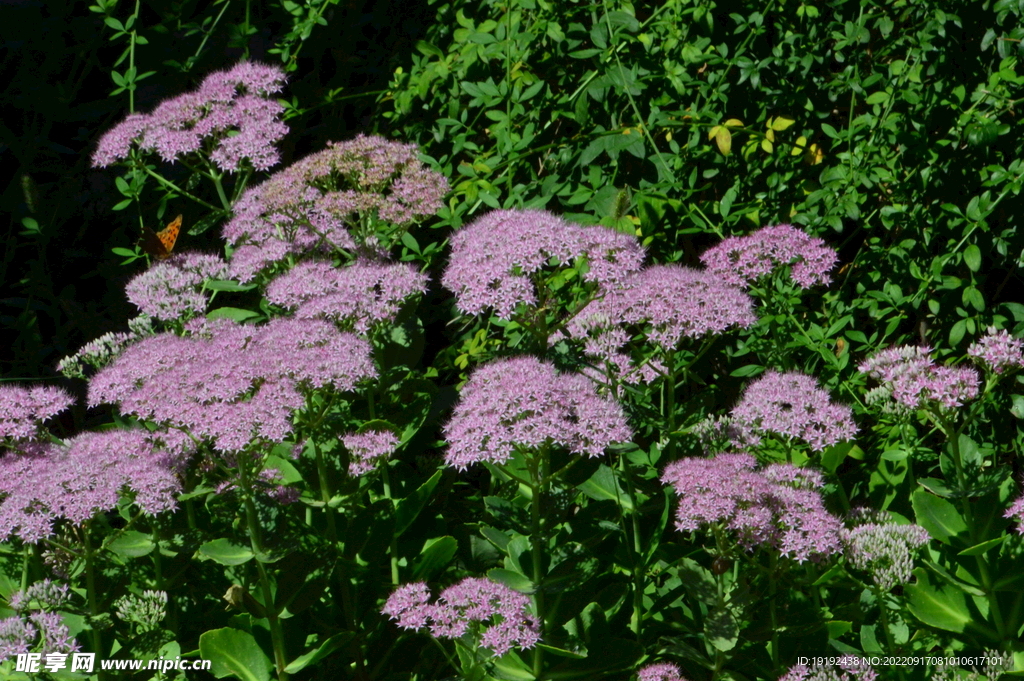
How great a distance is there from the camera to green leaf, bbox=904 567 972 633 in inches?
104

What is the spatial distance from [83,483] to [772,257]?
5.56 feet

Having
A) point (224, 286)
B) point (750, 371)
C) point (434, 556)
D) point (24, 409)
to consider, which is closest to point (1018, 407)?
point (750, 371)

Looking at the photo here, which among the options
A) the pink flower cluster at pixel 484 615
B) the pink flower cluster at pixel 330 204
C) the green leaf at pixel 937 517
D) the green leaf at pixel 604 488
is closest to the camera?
the pink flower cluster at pixel 484 615

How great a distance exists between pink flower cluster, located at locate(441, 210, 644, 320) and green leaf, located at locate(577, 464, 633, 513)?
0.47 meters

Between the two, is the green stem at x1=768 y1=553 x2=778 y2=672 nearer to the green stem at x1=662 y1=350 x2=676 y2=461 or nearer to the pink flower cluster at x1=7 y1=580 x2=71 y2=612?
the green stem at x1=662 y1=350 x2=676 y2=461

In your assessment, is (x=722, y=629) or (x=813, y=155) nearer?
(x=722, y=629)

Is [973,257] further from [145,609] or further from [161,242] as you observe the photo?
[161,242]

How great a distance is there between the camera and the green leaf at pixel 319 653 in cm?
242

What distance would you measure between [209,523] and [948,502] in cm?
183

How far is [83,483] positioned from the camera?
2348 mm

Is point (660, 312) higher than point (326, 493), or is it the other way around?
point (660, 312)

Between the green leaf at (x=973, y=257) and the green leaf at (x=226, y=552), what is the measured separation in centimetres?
197

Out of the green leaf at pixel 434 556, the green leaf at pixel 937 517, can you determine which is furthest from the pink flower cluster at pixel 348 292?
the green leaf at pixel 937 517

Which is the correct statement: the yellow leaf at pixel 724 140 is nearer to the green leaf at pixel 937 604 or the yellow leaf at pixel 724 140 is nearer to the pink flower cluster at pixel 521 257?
the pink flower cluster at pixel 521 257
